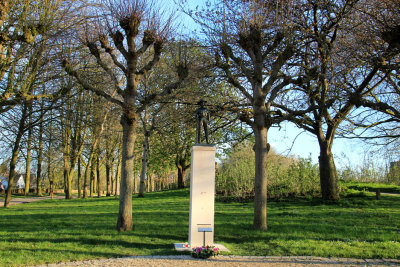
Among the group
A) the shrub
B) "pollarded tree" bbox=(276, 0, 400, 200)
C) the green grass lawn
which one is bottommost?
the green grass lawn

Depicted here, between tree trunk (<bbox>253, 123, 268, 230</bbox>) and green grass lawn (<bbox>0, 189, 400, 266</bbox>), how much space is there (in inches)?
15.3

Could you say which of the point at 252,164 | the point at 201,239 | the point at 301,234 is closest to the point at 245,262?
the point at 201,239

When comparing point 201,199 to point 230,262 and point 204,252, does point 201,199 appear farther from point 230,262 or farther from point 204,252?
point 230,262

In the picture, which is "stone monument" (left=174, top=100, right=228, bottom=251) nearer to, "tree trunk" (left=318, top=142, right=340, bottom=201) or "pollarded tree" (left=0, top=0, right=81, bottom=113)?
"pollarded tree" (left=0, top=0, right=81, bottom=113)

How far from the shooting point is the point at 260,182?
9.85m

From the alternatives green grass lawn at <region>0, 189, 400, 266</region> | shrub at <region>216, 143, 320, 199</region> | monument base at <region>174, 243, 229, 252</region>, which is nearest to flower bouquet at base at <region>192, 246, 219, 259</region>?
monument base at <region>174, 243, 229, 252</region>

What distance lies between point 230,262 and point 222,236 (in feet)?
7.41

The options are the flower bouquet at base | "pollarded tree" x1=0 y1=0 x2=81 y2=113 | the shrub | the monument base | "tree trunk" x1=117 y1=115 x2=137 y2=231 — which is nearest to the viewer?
the flower bouquet at base

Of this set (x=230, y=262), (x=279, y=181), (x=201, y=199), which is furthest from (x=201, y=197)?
(x=279, y=181)

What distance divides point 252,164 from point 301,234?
39.1ft

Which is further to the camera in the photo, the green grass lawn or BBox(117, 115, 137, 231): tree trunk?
BBox(117, 115, 137, 231): tree trunk

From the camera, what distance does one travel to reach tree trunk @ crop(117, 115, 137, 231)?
955 centimetres

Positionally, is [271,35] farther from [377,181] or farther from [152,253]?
[377,181]

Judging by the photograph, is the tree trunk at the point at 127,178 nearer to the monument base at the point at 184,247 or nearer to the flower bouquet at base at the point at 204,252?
the monument base at the point at 184,247
